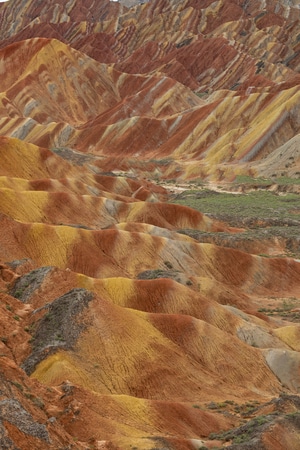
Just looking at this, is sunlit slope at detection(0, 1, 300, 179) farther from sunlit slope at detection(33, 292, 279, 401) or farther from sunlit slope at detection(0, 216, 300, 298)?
sunlit slope at detection(33, 292, 279, 401)

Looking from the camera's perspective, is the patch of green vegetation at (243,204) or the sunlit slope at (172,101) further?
the sunlit slope at (172,101)

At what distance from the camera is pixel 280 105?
380ft

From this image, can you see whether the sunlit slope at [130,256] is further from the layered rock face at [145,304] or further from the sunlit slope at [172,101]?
the sunlit slope at [172,101]

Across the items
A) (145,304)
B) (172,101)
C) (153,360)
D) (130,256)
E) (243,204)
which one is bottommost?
(243,204)

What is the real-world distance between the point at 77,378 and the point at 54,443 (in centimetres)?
878

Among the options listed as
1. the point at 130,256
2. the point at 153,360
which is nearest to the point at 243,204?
the point at 130,256

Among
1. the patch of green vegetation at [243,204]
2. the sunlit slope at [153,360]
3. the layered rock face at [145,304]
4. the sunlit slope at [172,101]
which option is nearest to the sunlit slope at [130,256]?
the layered rock face at [145,304]

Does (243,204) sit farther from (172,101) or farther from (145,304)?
(172,101)

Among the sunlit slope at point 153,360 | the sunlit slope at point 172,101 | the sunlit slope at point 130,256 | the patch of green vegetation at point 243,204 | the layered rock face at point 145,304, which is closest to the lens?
the layered rock face at point 145,304

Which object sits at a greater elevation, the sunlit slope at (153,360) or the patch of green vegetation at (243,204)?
the sunlit slope at (153,360)

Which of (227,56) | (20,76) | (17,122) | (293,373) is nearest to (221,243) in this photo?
(293,373)

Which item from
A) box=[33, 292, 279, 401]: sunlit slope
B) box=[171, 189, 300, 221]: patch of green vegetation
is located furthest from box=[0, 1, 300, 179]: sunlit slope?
box=[33, 292, 279, 401]: sunlit slope

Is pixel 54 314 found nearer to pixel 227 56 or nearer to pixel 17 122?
pixel 17 122

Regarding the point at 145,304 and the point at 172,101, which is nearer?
the point at 145,304
